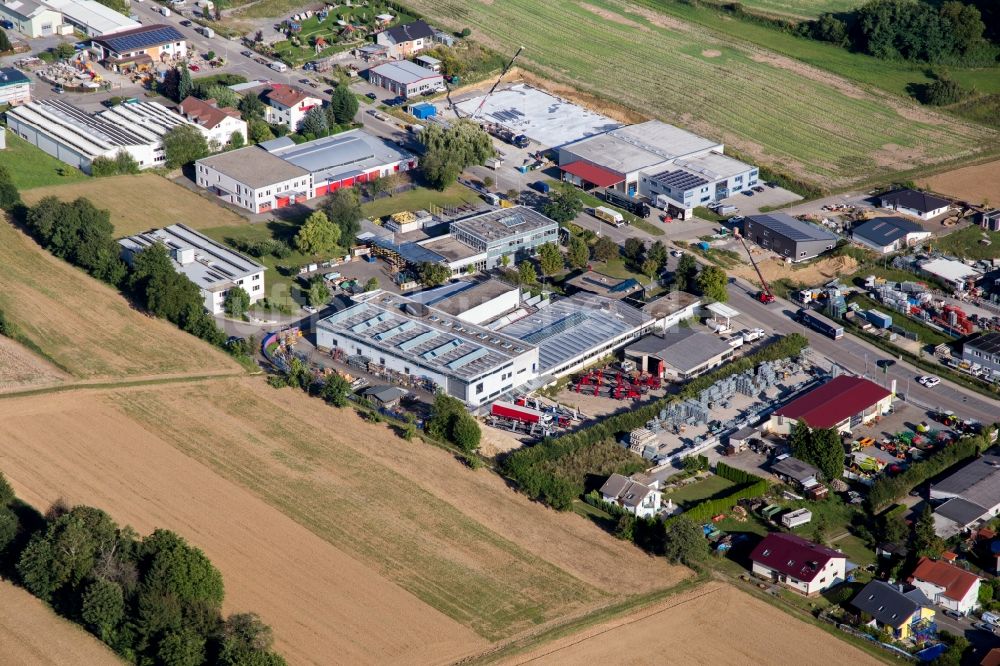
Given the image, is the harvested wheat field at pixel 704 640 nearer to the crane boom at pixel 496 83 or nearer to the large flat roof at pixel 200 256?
the large flat roof at pixel 200 256

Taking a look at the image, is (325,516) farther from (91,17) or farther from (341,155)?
(91,17)

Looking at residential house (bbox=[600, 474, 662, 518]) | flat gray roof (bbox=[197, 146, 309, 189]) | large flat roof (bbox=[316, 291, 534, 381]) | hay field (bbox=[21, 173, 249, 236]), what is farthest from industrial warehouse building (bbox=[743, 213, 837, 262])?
hay field (bbox=[21, 173, 249, 236])

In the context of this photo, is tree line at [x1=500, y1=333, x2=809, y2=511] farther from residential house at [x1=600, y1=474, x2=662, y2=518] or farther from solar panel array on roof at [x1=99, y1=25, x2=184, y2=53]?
solar panel array on roof at [x1=99, y1=25, x2=184, y2=53]

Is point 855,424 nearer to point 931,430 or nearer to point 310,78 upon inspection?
point 931,430

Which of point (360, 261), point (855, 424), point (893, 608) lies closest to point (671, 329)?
point (855, 424)

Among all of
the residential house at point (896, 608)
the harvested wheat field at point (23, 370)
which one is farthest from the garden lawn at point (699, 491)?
the harvested wheat field at point (23, 370)

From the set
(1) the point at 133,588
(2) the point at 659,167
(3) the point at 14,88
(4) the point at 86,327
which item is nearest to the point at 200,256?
(4) the point at 86,327
